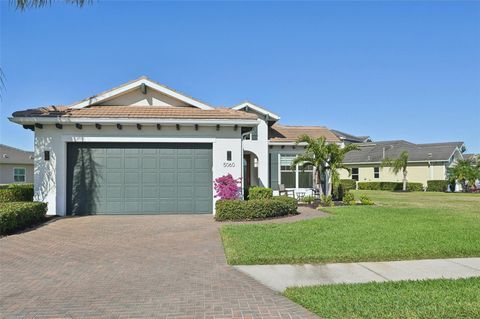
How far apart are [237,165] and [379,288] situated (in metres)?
9.12

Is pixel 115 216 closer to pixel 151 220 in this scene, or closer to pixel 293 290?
pixel 151 220

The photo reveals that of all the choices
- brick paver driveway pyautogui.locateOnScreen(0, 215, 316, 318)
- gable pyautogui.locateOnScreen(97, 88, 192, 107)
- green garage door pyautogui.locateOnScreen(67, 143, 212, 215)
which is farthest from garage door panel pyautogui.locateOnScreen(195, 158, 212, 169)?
brick paver driveway pyautogui.locateOnScreen(0, 215, 316, 318)

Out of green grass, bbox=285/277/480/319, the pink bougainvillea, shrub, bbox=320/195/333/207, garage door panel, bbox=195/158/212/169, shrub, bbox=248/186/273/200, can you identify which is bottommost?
green grass, bbox=285/277/480/319

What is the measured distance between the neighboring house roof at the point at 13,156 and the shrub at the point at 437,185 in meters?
40.6

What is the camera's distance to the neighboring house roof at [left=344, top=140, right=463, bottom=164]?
3562cm

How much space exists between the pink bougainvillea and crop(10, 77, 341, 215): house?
17.4 inches

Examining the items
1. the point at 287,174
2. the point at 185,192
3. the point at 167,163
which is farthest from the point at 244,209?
the point at 287,174

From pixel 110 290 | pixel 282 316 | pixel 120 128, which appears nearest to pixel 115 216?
pixel 120 128

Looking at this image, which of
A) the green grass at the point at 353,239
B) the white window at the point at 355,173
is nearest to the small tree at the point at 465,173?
the white window at the point at 355,173

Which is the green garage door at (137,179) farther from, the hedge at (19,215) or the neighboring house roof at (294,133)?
the neighboring house roof at (294,133)

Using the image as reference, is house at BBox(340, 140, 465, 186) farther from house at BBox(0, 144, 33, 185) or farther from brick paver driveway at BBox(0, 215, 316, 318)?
house at BBox(0, 144, 33, 185)

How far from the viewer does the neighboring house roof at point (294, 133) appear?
2230 centimetres

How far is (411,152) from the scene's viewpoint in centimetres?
3869

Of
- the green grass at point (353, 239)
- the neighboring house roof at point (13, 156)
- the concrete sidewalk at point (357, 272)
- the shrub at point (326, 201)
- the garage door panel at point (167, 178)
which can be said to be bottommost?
the concrete sidewalk at point (357, 272)
